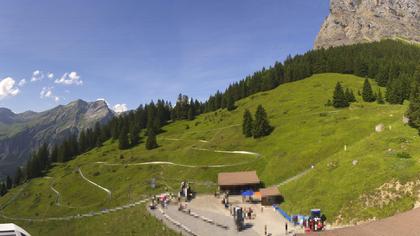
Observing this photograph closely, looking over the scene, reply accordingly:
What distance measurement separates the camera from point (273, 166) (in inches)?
3292

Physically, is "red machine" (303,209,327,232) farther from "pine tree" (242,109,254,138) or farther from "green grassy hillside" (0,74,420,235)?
"pine tree" (242,109,254,138)

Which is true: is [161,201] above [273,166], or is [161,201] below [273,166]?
below

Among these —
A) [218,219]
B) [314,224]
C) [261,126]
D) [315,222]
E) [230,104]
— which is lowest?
[218,219]

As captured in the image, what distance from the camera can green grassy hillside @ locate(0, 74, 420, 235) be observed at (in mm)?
52156

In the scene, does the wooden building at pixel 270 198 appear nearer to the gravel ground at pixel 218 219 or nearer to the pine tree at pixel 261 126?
the gravel ground at pixel 218 219

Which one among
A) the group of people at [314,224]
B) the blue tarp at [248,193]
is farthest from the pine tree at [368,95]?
the group of people at [314,224]

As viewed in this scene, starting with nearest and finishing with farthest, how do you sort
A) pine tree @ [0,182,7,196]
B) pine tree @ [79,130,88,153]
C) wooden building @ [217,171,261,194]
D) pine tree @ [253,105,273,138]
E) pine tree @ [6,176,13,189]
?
1. wooden building @ [217,171,261,194]
2. pine tree @ [253,105,273,138]
3. pine tree @ [0,182,7,196]
4. pine tree @ [6,176,13,189]
5. pine tree @ [79,130,88,153]

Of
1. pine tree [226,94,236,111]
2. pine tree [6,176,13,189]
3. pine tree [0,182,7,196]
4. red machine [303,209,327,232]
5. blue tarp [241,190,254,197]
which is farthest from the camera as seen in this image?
pine tree [226,94,236,111]

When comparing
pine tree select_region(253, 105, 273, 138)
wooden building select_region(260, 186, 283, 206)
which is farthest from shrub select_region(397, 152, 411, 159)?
pine tree select_region(253, 105, 273, 138)

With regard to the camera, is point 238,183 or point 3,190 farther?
point 3,190

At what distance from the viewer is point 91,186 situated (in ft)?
362

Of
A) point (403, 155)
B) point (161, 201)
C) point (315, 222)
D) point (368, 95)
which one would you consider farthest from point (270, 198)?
point (368, 95)

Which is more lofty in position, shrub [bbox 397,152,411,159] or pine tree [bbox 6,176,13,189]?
shrub [bbox 397,152,411,159]

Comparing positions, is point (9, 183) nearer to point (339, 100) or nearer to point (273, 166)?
point (273, 166)
